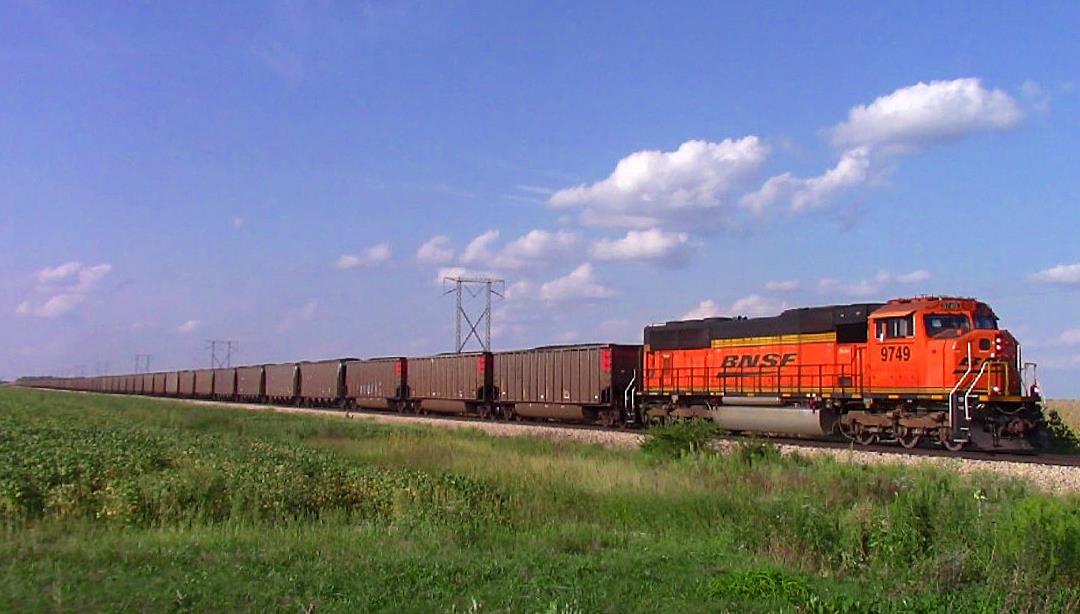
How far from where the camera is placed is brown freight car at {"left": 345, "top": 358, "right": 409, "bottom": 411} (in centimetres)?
5116

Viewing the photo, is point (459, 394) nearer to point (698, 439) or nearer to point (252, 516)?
point (698, 439)

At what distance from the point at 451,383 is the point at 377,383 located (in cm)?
919

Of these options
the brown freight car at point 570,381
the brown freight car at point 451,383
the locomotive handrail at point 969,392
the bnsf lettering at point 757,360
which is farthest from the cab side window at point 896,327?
the brown freight car at point 451,383

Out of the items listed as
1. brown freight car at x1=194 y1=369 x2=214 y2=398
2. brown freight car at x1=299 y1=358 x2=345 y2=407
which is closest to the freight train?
brown freight car at x1=299 y1=358 x2=345 y2=407

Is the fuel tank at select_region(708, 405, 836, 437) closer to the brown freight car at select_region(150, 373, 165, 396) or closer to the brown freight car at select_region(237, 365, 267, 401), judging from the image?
the brown freight car at select_region(237, 365, 267, 401)

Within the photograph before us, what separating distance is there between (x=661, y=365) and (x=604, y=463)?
1383 cm

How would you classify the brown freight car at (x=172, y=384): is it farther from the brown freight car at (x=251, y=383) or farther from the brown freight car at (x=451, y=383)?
the brown freight car at (x=451, y=383)

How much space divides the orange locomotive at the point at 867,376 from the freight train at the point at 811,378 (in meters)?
0.03

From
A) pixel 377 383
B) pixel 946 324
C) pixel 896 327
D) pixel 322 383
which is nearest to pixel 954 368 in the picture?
pixel 946 324

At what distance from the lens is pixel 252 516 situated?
438 inches

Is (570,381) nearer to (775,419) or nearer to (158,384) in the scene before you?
(775,419)

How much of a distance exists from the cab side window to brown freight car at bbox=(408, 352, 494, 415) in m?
22.3

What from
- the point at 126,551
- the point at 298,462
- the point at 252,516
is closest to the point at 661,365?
the point at 298,462

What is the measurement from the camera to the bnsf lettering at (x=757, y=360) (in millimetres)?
25547
